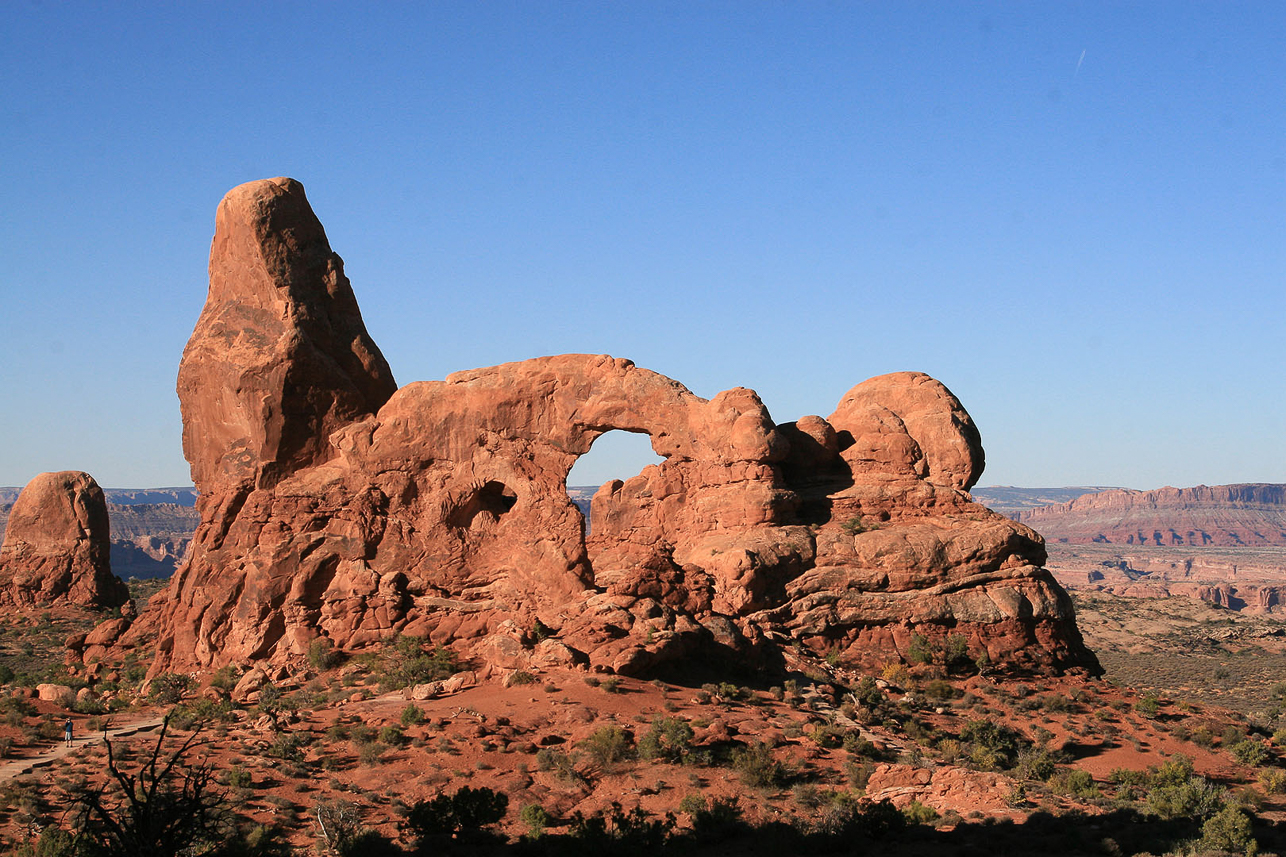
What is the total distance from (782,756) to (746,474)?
27.1ft

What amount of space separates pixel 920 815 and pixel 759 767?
313cm

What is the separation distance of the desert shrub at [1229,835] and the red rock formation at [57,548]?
44523mm

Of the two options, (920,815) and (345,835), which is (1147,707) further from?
(345,835)

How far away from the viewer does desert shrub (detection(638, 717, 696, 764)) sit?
23.0 metres

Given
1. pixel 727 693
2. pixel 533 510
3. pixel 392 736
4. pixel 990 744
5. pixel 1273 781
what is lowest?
pixel 1273 781

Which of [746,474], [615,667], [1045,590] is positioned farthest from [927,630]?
[615,667]

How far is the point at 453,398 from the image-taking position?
1232 inches

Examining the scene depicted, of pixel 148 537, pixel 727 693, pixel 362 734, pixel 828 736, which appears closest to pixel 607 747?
pixel 727 693

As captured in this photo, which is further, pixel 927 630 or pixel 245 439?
pixel 245 439

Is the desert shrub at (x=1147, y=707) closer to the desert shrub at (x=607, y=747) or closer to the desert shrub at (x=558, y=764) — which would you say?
the desert shrub at (x=607, y=747)

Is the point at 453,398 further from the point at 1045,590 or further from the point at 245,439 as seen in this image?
the point at 1045,590

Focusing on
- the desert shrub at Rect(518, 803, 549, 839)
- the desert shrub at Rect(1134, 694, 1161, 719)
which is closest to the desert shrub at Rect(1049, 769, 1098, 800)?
the desert shrub at Rect(1134, 694, 1161, 719)

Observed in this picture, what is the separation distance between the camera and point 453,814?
20.5m

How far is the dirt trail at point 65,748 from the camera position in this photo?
74.7 ft
